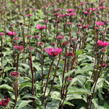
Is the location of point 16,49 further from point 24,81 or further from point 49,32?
point 49,32

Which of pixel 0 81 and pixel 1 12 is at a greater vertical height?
pixel 1 12

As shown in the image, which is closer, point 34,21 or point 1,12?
point 1,12

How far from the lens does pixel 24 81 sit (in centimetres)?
339

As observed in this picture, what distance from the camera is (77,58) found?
409cm

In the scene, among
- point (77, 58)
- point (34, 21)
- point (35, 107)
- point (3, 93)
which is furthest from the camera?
point (34, 21)

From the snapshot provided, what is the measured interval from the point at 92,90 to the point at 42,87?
0.61m

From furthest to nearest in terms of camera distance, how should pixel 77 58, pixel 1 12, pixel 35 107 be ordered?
pixel 1 12
pixel 77 58
pixel 35 107

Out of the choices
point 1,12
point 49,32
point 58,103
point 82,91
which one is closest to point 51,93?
point 58,103

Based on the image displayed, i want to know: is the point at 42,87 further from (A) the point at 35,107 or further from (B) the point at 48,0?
(B) the point at 48,0

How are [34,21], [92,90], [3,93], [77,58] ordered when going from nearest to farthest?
[92,90] < [3,93] < [77,58] < [34,21]

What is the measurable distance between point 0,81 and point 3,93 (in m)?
0.17

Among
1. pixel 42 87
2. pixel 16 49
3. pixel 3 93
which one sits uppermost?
pixel 16 49

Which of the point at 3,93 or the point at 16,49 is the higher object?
the point at 16,49

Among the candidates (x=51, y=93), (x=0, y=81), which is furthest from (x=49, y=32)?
(x=51, y=93)
